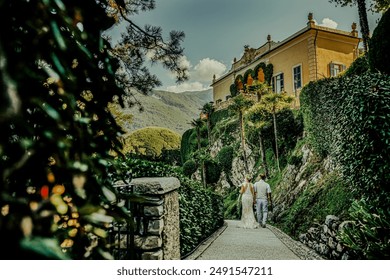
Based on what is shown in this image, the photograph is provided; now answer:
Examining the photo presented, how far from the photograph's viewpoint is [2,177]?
61 centimetres

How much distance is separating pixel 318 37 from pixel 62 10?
6.68 m

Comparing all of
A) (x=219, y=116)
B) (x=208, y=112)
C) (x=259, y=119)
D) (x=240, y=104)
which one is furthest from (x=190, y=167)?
(x=259, y=119)

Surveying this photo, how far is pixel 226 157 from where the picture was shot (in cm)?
1609

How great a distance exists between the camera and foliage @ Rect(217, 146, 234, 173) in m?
15.8

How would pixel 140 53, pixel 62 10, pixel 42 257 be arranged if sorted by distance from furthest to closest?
pixel 140 53 < pixel 62 10 < pixel 42 257

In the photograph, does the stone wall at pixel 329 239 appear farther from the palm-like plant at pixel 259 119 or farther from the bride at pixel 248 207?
the palm-like plant at pixel 259 119

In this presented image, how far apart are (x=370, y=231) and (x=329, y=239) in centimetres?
88

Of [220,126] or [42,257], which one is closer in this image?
[42,257]

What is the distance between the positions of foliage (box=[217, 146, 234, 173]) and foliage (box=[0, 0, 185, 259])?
580 inches

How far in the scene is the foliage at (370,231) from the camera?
2959mm

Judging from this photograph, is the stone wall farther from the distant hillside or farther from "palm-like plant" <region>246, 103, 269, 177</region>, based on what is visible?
"palm-like plant" <region>246, 103, 269, 177</region>

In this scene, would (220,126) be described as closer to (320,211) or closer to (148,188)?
(320,211)

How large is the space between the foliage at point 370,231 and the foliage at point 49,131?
2.81 m
